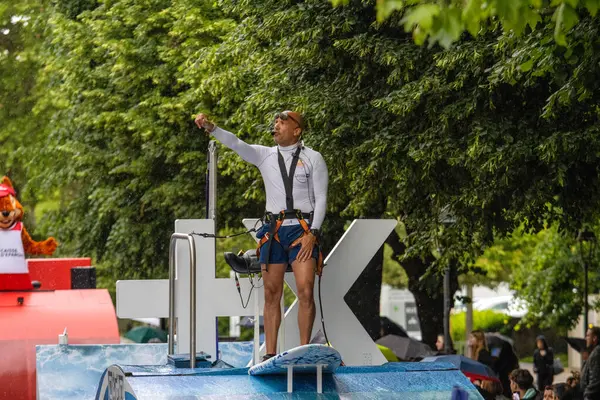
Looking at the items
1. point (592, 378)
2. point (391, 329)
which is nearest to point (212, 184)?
point (592, 378)

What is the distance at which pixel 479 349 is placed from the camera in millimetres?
17297

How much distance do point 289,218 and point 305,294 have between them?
572 mm

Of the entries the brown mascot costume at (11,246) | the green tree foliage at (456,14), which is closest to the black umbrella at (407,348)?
the brown mascot costume at (11,246)

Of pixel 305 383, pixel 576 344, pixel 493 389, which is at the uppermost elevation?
pixel 305 383

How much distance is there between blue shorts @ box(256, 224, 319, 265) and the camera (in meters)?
8.90

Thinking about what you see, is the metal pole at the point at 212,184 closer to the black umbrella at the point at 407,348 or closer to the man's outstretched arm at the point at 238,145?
the man's outstretched arm at the point at 238,145

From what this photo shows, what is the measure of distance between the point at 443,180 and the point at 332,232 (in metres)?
Result: 7.26

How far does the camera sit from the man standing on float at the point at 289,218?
886 centimetres

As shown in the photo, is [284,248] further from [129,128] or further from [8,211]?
[129,128]

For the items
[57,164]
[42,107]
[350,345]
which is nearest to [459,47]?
[350,345]

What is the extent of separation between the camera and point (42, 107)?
92.5ft

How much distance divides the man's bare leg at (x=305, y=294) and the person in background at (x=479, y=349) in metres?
8.56

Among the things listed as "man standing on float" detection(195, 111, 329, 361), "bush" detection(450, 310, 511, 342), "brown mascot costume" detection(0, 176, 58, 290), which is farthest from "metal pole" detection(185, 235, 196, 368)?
"bush" detection(450, 310, 511, 342)

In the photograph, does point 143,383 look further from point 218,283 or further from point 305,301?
point 218,283
